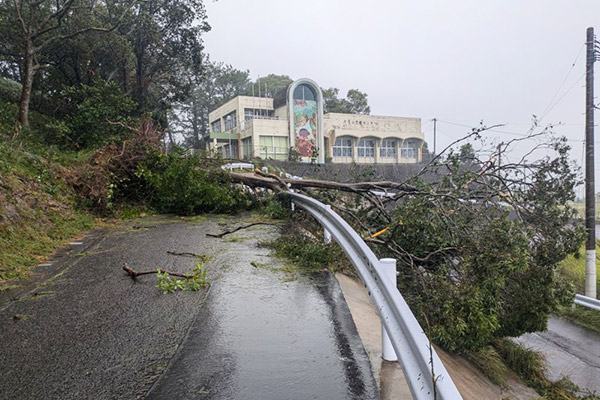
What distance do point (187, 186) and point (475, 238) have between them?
616 centimetres

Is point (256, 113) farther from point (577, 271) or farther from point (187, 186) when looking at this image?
point (187, 186)

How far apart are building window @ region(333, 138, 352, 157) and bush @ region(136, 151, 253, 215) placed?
146 ft

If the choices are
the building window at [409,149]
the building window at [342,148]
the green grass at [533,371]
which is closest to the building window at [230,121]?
the building window at [342,148]

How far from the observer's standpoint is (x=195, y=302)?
3801 mm

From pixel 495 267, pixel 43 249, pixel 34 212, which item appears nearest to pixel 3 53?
pixel 34 212

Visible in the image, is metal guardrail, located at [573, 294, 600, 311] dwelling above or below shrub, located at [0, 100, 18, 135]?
below

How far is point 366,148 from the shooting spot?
56094mm

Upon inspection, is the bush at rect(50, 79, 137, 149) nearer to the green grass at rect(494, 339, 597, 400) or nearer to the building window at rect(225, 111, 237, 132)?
the green grass at rect(494, 339, 597, 400)

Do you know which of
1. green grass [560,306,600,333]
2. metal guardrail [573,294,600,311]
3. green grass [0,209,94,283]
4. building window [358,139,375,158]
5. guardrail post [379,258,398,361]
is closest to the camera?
guardrail post [379,258,398,361]

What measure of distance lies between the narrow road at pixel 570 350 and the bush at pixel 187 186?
6830mm

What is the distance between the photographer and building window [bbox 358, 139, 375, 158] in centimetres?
5559

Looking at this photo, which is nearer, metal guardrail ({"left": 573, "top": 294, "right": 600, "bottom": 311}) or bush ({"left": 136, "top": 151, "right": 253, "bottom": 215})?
bush ({"left": 136, "top": 151, "right": 253, "bottom": 215})

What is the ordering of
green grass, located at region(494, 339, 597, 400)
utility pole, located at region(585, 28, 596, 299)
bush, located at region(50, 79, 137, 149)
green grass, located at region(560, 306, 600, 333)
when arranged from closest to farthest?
green grass, located at region(494, 339, 597, 400), bush, located at region(50, 79, 137, 149), green grass, located at region(560, 306, 600, 333), utility pole, located at region(585, 28, 596, 299)

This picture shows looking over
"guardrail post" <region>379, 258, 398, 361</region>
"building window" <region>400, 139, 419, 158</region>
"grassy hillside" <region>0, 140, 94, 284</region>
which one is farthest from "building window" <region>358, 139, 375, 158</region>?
"guardrail post" <region>379, 258, 398, 361</region>
